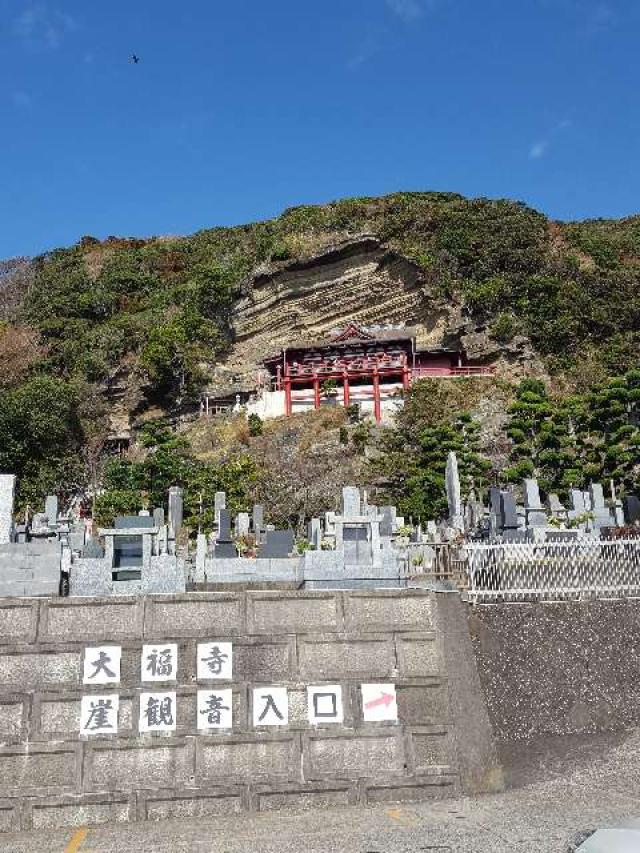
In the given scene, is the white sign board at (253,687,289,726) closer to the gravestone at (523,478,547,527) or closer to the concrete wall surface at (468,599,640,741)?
the concrete wall surface at (468,599,640,741)

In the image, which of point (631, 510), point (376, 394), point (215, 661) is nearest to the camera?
point (215, 661)

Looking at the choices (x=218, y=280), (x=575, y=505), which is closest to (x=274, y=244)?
(x=218, y=280)

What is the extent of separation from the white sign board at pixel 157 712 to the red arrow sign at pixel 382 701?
7.26 feet

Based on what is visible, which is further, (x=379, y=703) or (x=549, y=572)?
(x=549, y=572)

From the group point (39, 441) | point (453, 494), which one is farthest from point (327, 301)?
point (453, 494)

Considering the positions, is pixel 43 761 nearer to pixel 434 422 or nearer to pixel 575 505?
pixel 575 505

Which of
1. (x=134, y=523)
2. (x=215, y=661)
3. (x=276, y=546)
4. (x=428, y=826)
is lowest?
(x=428, y=826)

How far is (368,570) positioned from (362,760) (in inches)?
127

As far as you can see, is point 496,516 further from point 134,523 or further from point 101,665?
point 101,665

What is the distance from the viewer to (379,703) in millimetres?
8062

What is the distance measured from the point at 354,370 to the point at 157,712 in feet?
112

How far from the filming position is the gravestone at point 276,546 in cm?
1352

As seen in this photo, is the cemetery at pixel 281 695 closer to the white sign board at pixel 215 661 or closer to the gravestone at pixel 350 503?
the white sign board at pixel 215 661

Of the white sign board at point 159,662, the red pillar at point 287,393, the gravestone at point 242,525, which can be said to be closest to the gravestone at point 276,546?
the white sign board at point 159,662
